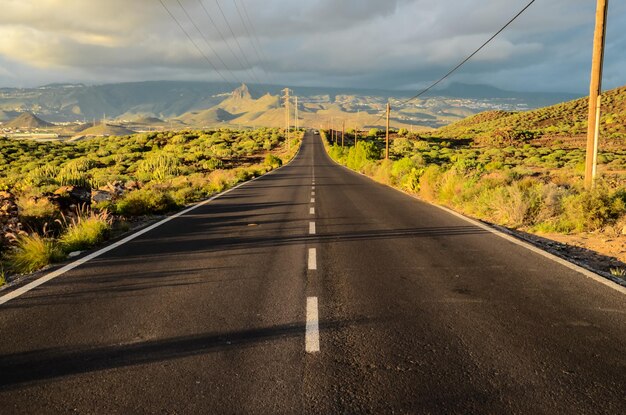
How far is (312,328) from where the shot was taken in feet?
14.1

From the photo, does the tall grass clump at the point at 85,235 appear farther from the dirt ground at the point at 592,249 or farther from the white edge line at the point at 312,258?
the dirt ground at the point at 592,249

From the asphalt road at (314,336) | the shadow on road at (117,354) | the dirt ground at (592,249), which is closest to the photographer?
the asphalt road at (314,336)

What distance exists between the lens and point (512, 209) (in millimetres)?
11227

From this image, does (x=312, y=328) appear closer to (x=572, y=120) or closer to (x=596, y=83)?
(x=596, y=83)

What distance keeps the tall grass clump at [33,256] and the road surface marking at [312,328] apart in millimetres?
4507

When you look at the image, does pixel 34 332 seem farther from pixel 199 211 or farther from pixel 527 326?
pixel 199 211

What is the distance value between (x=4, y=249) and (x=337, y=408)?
7906 millimetres

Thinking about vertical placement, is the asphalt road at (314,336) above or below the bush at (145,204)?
below

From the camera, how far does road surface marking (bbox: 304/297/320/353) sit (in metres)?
3.90

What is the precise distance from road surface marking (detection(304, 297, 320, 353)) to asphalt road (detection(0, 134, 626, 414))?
22 mm

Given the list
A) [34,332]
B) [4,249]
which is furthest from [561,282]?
[4,249]

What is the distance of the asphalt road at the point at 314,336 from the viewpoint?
10.2ft

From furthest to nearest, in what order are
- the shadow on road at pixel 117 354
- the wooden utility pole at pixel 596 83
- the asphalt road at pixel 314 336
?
the wooden utility pole at pixel 596 83 → the shadow on road at pixel 117 354 → the asphalt road at pixel 314 336

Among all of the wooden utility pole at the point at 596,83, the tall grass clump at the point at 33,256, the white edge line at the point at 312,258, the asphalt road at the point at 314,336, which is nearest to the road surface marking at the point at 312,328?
the asphalt road at the point at 314,336
